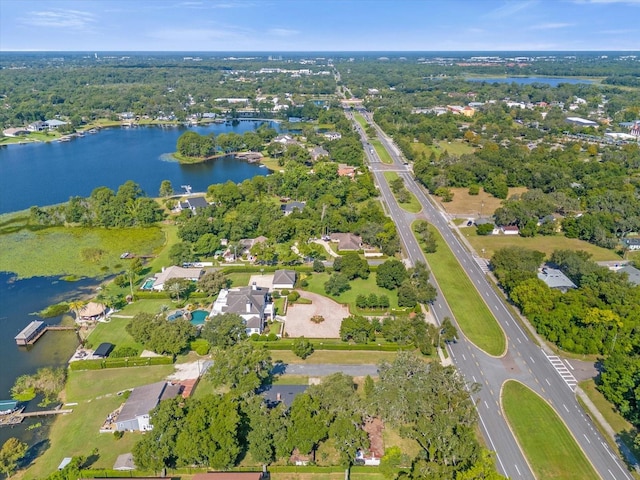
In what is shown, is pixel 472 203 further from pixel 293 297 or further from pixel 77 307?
pixel 77 307

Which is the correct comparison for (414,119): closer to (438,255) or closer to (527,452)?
(438,255)

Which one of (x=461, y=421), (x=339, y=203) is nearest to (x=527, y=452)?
(x=461, y=421)

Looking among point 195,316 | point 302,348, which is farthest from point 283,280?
point 302,348

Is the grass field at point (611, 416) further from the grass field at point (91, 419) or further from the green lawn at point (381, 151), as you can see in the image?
the green lawn at point (381, 151)

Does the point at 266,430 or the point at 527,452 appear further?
the point at 527,452

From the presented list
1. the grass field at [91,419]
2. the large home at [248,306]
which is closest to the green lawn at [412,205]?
the large home at [248,306]
